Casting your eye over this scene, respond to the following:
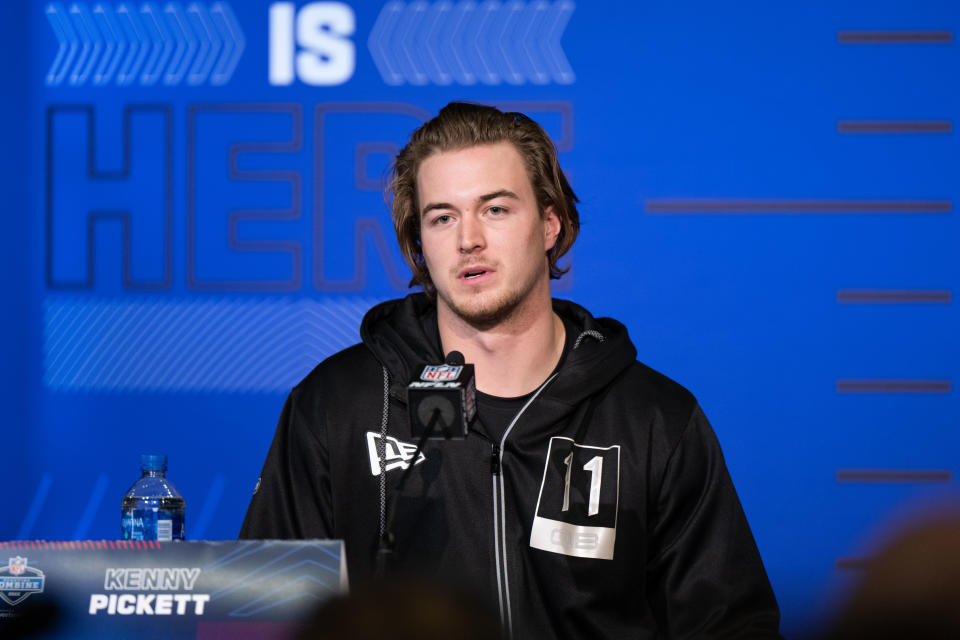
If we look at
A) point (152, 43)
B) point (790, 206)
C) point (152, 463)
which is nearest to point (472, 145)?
point (152, 463)

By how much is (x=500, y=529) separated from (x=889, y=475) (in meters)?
2.02

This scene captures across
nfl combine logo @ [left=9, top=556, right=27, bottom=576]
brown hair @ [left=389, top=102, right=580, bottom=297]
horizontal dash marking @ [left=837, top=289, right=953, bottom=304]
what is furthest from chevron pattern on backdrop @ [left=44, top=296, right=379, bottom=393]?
nfl combine logo @ [left=9, top=556, right=27, bottom=576]

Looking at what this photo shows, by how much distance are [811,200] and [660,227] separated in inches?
19.9

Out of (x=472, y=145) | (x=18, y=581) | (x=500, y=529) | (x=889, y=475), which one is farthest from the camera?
(x=889, y=475)

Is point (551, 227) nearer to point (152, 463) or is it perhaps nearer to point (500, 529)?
point (500, 529)

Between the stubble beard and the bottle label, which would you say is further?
the bottle label

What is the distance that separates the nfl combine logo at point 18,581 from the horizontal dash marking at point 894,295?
2904 mm

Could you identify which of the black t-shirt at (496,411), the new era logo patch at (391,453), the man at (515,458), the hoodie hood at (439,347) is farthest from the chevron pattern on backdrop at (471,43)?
the new era logo patch at (391,453)

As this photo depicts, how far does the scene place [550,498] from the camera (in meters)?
2.03

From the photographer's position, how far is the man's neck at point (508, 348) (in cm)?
220

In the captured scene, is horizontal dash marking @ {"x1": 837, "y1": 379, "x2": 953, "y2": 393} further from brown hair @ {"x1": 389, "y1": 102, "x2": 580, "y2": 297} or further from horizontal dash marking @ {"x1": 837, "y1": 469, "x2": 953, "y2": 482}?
brown hair @ {"x1": 389, "y1": 102, "x2": 580, "y2": 297}

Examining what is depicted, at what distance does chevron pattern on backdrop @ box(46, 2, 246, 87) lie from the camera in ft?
11.9

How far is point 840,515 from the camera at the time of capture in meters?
3.54

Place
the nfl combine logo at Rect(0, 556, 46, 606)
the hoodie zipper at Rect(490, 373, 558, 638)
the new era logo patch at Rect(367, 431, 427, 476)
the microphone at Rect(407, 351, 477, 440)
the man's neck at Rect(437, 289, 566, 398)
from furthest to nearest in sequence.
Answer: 1. the man's neck at Rect(437, 289, 566, 398)
2. the new era logo patch at Rect(367, 431, 427, 476)
3. the hoodie zipper at Rect(490, 373, 558, 638)
4. the microphone at Rect(407, 351, 477, 440)
5. the nfl combine logo at Rect(0, 556, 46, 606)
